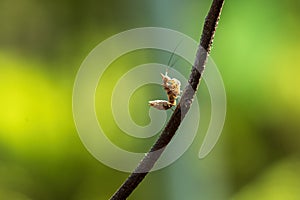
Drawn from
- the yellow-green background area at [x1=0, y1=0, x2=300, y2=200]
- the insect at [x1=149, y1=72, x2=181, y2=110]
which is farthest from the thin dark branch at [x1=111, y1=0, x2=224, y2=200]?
the yellow-green background area at [x1=0, y1=0, x2=300, y2=200]

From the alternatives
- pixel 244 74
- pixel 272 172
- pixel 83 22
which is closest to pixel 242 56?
pixel 244 74

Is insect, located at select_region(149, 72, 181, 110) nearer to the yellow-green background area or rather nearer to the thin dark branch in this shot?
the thin dark branch

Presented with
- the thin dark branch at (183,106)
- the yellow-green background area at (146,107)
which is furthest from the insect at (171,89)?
the yellow-green background area at (146,107)

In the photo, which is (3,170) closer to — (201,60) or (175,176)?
(175,176)

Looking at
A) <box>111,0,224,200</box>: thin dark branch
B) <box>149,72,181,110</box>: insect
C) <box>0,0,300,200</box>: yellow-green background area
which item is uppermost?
<box>111,0,224,200</box>: thin dark branch

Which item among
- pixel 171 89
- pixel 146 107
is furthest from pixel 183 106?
pixel 146 107

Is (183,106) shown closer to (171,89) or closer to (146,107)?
(171,89)
